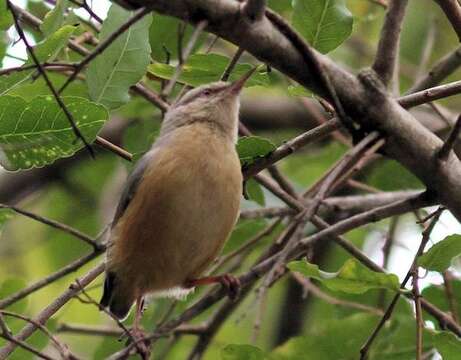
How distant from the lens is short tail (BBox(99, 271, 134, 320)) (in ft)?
15.3

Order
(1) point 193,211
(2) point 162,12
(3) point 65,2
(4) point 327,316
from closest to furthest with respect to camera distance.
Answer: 1. (2) point 162,12
2. (3) point 65,2
3. (1) point 193,211
4. (4) point 327,316

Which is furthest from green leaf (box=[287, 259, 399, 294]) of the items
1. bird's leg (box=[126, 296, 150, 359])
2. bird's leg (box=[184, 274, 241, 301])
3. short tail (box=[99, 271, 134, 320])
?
short tail (box=[99, 271, 134, 320])

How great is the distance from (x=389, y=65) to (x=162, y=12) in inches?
35.0

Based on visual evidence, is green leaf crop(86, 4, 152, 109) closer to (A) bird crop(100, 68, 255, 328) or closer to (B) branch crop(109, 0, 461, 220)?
(A) bird crop(100, 68, 255, 328)

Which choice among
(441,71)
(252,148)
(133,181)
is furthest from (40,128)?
(441,71)

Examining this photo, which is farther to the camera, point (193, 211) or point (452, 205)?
point (193, 211)

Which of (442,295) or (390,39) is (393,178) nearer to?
(442,295)

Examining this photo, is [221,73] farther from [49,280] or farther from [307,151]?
[307,151]

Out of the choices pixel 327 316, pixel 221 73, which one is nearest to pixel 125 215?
pixel 221 73

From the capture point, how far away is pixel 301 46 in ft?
9.86

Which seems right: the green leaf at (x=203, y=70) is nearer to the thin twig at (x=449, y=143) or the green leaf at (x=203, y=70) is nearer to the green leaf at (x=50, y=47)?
the green leaf at (x=50, y=47)

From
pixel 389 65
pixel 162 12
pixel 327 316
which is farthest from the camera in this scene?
pixel 327 316

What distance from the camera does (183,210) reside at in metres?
4.09

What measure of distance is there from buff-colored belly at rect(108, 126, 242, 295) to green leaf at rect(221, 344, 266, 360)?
0.55m
